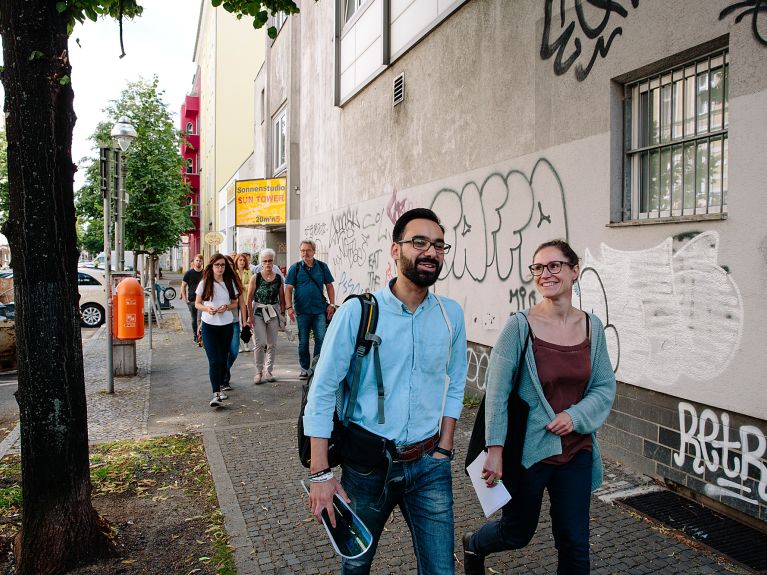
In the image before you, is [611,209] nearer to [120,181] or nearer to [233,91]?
[120,181]

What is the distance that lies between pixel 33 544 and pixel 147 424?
10.9ft

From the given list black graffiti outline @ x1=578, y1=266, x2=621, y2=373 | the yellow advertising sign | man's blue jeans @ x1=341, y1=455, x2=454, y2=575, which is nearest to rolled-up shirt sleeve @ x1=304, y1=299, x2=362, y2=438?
man's blue jeans @ x1=341, y1=455, x2=454, y2=575

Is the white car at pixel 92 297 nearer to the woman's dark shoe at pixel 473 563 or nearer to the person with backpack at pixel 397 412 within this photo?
the woman's dark shoe at pixel 473 563

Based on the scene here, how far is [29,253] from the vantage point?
3.47m

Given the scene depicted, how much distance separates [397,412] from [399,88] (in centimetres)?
803

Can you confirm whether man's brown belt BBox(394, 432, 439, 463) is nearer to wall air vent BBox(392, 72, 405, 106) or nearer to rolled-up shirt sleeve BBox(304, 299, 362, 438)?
rolled-up shirt sleeve BBox(304, 299, 362, 438)

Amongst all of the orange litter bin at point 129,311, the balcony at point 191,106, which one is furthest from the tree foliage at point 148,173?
the balcony at point 191,106

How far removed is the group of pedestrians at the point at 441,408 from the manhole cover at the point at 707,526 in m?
1.39

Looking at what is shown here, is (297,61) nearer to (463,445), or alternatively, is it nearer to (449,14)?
(449,14)

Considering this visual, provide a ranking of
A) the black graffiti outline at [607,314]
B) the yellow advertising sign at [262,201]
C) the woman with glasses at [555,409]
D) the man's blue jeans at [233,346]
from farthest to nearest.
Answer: the yellow advertising sign at [262,201] → the man's blue jeans at [233,346] → the black graffiti outline at [607,314] → the woman with glasses at [555,409]

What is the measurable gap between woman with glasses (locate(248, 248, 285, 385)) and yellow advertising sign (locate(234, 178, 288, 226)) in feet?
30.9

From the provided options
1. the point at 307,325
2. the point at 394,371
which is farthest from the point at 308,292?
the point at 394,371

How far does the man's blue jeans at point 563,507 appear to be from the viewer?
2.86 meters

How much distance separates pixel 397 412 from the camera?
2533 millimetres
